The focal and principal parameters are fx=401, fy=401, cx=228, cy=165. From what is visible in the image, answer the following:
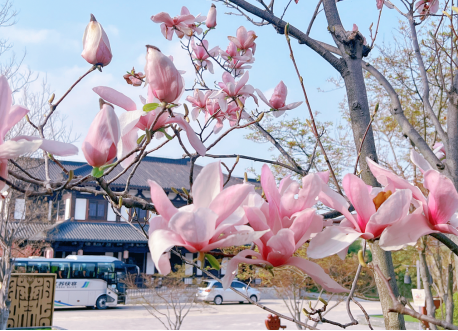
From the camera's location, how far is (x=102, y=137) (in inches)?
22.8

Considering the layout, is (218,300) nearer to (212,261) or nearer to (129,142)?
(129,142)

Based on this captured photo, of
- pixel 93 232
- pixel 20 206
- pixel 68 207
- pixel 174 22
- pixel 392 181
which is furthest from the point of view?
pixel 68 207

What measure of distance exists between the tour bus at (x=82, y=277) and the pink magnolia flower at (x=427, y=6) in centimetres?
1346

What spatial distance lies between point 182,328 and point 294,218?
11225 mm

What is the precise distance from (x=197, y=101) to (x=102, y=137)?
1.25m

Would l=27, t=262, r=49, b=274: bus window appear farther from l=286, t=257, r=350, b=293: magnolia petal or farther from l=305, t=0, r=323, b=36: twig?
l=286, t=257, r=350, b=293: magnolia petal

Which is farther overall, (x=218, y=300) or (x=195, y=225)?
(x=218, y=300)

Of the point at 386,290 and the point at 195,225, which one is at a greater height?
the point at 195,225

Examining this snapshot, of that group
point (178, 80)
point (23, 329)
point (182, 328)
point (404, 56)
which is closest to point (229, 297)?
point (182, 328)

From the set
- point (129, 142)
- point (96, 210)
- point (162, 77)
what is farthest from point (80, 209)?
point (162, 77)

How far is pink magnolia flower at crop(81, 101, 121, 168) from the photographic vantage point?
1.87ft

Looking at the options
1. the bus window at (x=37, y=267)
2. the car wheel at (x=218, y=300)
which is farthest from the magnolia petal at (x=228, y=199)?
the car wheel at (x=218, y=300)

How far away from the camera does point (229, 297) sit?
1730cm

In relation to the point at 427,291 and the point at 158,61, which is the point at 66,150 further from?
the point at 427,291
